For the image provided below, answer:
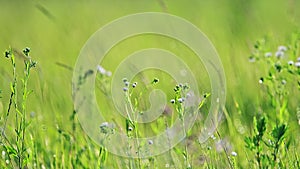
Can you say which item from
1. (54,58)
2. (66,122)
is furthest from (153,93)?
(54,58)

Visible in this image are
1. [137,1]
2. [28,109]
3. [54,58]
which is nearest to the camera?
[28,109]

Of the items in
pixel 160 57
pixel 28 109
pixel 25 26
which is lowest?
pixel 28 109

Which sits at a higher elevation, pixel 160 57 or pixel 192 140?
pixel 160 57

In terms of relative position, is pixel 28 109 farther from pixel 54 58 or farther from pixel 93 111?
pixel 54 58

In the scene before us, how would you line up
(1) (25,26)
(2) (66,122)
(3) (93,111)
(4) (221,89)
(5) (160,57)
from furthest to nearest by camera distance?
(1) (25,26) → (5) (160,57) → (2) (66,122) → (3) (93,111) → (4) (221,89)

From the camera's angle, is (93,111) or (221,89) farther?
(93,111)

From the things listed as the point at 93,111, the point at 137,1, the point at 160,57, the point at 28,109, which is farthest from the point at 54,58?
the point at 137,1

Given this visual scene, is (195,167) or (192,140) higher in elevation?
(192,140)

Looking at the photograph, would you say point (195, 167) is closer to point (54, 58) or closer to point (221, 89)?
point (221, 89)

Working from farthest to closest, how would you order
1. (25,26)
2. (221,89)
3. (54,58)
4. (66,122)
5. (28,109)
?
1. (25,26)
2. (54,58)
3. (28,109)
4. (66,122)
5. (221,89)
